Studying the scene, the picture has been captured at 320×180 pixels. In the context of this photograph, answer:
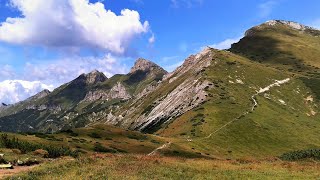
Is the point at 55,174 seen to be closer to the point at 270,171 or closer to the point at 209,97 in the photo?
the point at 270,171

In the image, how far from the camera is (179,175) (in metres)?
37.5

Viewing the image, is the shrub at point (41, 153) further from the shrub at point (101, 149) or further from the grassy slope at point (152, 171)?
the shrub at point (101, 149)

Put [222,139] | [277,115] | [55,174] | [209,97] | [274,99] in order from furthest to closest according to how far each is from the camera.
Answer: [274,99] < [209,97] < [277,115] < [222,139] < [55,174]

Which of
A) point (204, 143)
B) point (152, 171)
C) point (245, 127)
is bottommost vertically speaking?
point (152, 171)

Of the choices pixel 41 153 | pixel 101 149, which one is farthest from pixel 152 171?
pixel 101 149

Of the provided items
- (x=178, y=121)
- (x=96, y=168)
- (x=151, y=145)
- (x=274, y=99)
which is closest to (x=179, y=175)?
(x=96, y=168)

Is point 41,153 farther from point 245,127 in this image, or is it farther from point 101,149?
point 245,127

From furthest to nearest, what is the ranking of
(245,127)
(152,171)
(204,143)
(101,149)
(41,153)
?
(245,127), (204,143), (101,149), (41,153), (152,171)

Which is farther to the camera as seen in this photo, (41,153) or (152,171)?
(41,153)

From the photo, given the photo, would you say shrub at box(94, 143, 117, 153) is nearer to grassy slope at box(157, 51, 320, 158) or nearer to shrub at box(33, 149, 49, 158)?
grassy slope at box(157, 51, 320, 158)

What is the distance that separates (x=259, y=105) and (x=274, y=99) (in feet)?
78.9

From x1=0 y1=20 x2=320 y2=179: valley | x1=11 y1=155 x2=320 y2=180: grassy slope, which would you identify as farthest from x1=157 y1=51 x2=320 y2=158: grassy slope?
x1=11 y1=155 x2=320 y2=180: grassy slope

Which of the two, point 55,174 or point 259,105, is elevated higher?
point 259,105

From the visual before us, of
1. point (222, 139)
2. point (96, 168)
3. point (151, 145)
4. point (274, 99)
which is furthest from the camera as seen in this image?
point (274, 99)
